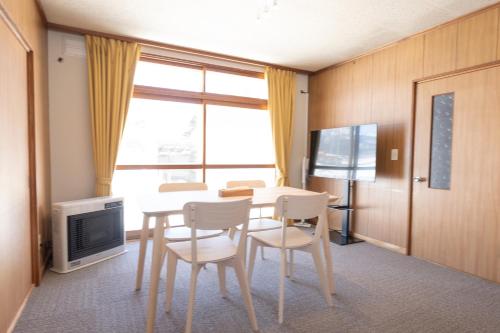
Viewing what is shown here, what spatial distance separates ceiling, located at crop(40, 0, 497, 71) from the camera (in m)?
2.73

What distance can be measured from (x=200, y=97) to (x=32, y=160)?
2257mm

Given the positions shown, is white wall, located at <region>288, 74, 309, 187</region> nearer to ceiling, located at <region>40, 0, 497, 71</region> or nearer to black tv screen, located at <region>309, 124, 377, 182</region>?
black tv screen, located at <region>309, 124, 377, 182</region>

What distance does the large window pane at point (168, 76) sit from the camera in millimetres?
3795

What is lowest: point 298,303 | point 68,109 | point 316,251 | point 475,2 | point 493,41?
point 298,303

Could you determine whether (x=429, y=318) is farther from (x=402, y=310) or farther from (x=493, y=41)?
(x=493, y=41)

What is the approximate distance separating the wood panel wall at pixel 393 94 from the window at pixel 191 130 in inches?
49.3

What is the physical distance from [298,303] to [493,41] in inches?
117

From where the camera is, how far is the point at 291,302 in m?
2.29

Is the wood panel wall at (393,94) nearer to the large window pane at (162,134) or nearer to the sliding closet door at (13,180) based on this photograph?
the large window pane at (162,134)

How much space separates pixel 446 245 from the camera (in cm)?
305

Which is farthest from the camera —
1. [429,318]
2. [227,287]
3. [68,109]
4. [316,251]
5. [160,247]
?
[68,109]

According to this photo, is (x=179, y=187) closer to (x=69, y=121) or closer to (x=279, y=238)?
(x=279, y=238)

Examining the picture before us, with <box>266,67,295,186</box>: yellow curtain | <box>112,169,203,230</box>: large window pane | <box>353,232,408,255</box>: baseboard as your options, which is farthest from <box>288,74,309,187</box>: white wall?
<box>112,169,203,230</box>: large window pane

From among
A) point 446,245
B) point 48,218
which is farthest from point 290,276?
point 48,218
